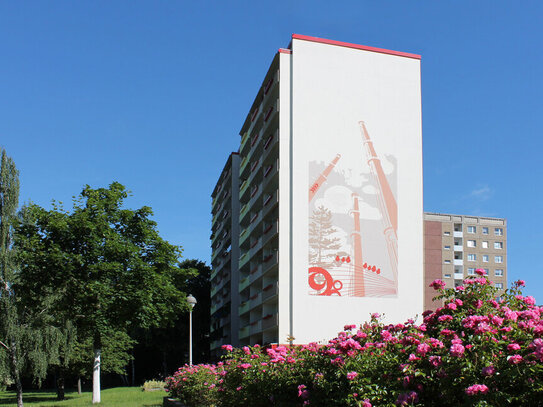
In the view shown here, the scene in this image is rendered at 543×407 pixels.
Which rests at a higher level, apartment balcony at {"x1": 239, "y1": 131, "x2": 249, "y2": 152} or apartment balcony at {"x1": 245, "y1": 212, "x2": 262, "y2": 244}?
apartment balcony at {"x1": 239, "y1": 131, "x2": 249, "y2": 152}

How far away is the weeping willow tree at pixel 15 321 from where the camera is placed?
2836 cm

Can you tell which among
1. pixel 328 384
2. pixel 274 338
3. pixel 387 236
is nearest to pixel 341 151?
pixel 387 236

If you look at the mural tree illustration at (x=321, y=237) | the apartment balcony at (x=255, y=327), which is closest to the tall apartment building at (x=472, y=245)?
the apartment balcony at (x=255, y=327)

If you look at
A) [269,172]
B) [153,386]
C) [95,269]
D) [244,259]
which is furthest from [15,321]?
[244,259]

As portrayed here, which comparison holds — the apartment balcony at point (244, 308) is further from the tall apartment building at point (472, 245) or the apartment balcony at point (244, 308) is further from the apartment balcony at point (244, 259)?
the tall apartment building at point (472, 245)

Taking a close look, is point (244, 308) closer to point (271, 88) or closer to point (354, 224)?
point (354, 224)

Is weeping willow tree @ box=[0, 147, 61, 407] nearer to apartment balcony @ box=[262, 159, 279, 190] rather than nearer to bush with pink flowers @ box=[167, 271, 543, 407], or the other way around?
apartment balcony @ box=[262, 159, 279, 190]

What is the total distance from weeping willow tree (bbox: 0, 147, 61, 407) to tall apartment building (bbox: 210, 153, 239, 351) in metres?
28.7

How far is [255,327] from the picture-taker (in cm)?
4634

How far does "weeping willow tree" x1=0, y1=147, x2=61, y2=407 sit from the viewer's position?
28.4 meters

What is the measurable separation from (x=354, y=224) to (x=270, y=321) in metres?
9.04

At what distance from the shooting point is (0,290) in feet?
96.8

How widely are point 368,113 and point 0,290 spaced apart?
27014 millimetres

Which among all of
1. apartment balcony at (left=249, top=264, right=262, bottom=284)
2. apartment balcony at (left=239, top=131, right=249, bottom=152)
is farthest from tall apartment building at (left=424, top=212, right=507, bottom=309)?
apartment balcony at (left=249, top=264, right=262, bottom=284)
